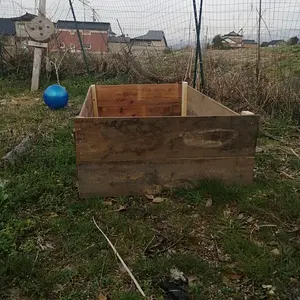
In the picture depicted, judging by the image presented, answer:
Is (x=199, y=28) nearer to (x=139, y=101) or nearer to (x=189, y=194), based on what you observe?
(x=139, y=101)

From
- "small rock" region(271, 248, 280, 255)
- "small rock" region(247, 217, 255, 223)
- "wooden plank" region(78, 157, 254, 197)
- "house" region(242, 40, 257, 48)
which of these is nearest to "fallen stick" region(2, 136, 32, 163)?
"wooden plank" region(78, 157, 254, 197)

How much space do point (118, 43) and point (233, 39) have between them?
282 centimetres

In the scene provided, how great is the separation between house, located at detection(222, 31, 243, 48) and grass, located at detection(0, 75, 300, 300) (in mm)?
3832

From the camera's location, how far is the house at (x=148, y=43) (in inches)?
322

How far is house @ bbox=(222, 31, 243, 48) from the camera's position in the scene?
22.2 feet

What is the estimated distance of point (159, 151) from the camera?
2.87 metres

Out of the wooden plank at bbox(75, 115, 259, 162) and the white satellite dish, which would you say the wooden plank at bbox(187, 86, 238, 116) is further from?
the white satellite dish

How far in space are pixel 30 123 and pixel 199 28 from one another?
3.18 meters

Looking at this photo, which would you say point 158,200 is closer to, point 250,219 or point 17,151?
point 250,219

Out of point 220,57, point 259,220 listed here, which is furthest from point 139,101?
point 220,57

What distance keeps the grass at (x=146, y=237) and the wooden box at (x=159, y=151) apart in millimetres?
115

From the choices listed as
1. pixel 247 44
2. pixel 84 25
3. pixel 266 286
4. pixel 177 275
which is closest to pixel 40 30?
pixel 84 25

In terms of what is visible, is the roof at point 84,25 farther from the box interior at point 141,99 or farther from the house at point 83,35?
the box interior at point 141,99

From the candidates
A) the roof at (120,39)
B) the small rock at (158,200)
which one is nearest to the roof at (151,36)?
the roof at (120,39)
